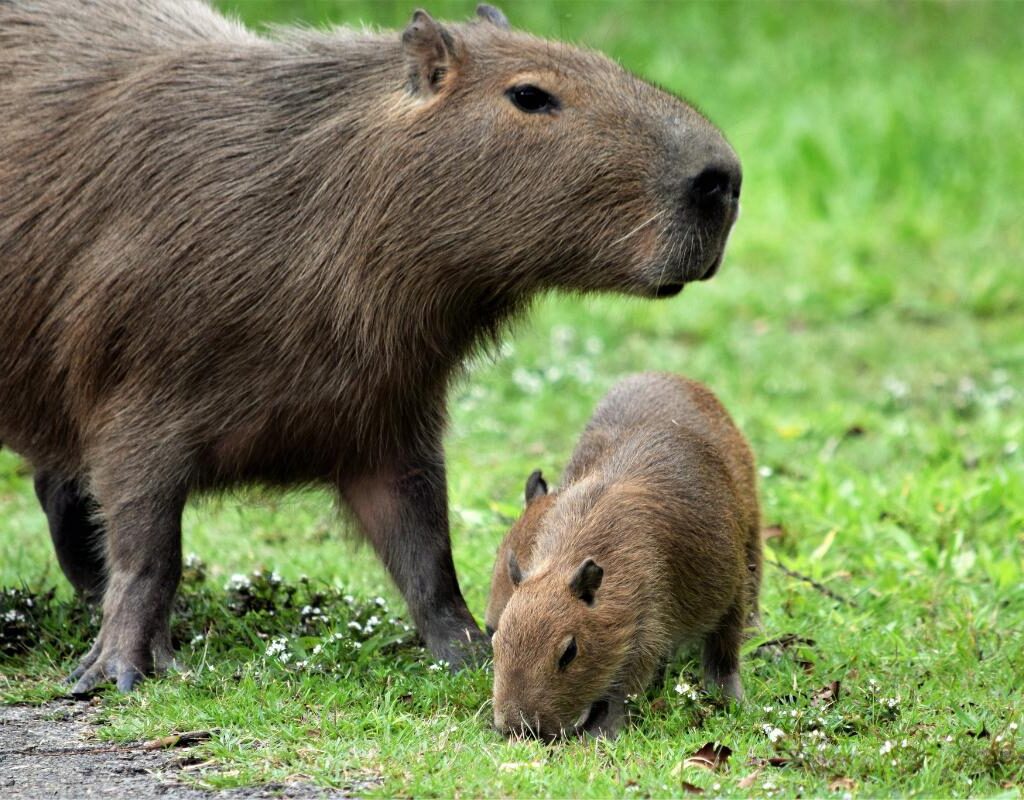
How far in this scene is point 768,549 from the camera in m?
5.98

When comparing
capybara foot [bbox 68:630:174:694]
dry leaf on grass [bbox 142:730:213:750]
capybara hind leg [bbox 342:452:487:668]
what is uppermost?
capybara hind leg [bbox 342:452:487:668]

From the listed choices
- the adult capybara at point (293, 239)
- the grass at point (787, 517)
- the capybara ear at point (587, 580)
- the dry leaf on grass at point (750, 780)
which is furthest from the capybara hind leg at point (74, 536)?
the dry leaf on grass at point (750, 780)

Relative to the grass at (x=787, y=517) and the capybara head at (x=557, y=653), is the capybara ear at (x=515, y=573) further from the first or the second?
the grass at (x=787, y=517)

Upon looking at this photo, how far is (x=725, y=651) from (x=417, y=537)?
3.29 feet

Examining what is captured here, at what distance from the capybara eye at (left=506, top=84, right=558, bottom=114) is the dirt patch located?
1.90 meters

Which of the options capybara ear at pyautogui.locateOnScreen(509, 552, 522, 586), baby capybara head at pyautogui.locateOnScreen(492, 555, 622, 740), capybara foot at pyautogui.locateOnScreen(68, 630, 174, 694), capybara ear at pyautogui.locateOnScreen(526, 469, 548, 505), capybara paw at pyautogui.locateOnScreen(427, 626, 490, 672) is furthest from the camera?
capybara ear at pyautogui.locateOnScreen(526, 469, 548, 505)

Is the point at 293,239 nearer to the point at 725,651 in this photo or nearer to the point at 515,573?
the point at 515,573

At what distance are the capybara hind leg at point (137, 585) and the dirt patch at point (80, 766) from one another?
0.23 m

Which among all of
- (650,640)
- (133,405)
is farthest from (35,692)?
(650,640)

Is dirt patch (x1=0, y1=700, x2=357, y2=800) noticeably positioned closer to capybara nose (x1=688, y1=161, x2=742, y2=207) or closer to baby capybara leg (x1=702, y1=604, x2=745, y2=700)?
baby capybara leg (x1=702, y1=604, x2=745, y2=700)

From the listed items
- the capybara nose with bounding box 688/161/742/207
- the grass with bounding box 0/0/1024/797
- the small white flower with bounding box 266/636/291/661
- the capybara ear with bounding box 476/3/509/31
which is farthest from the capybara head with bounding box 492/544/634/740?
the capybara ear with bounding box 476/3/509/31

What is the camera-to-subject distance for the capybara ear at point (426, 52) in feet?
14.7

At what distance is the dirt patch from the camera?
3725mm

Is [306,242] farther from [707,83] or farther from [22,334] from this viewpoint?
[707,83]
